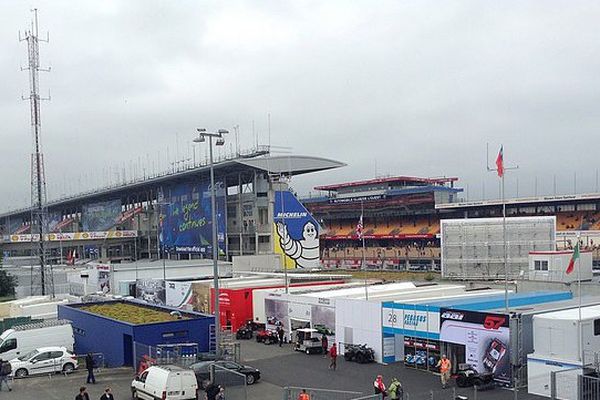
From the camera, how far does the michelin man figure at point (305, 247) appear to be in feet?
236

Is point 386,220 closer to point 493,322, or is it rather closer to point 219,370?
point 493,322

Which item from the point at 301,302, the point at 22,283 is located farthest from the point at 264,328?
the point at 22,283

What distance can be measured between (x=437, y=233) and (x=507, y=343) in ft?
240

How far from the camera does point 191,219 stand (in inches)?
3442

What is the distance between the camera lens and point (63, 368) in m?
24.9

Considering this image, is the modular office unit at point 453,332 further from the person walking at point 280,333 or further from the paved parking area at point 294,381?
the person walking at point 280,333

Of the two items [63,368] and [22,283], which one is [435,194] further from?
[63,368]

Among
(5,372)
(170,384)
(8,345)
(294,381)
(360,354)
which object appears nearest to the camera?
(170,384)

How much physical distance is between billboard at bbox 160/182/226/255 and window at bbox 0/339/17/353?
54614 millimetres

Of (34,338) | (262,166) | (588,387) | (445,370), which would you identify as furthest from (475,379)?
(262,166)

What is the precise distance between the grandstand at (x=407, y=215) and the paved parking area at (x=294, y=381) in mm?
54223

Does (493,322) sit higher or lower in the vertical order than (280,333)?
higher

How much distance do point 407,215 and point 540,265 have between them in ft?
213

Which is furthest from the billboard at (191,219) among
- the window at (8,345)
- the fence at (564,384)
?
the fence at (564,384)
